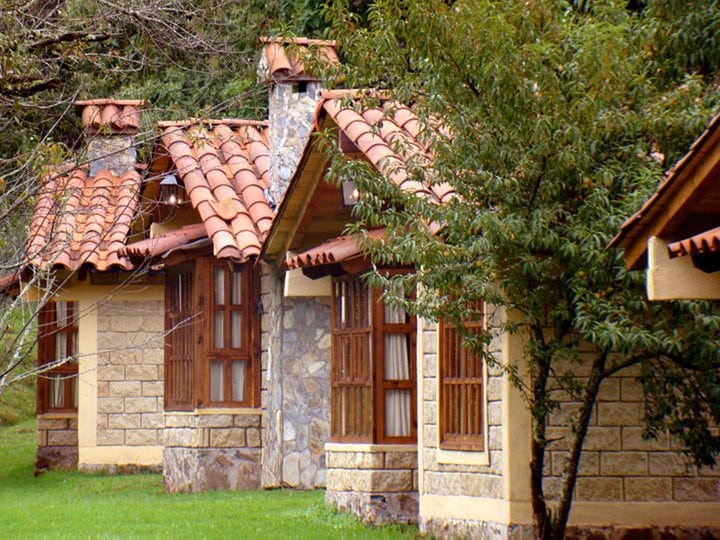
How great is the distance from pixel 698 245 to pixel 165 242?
11.4 metres

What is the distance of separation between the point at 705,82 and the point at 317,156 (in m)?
5.00

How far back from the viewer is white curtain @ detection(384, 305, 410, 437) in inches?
530

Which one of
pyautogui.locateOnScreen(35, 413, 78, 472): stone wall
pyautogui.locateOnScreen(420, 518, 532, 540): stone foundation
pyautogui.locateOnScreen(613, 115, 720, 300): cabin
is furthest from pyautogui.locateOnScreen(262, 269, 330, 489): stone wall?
pyautogui.locateOnScreen(613, 115, 720, 300): cabin

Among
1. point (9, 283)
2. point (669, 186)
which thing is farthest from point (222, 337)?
point (669, 186)

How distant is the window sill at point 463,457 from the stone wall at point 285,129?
20.3 feet

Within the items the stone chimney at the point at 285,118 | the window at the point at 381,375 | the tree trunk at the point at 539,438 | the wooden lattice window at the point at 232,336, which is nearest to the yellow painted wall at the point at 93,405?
the wooden lattice window at the point at 232,336

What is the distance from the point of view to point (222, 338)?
56.8ft

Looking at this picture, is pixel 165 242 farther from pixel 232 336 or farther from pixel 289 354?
pixel 289 354

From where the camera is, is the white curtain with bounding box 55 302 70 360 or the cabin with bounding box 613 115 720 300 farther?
Result: the white curtain with bounding box 55 302 70 360

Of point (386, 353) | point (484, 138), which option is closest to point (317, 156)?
point (386, 353)

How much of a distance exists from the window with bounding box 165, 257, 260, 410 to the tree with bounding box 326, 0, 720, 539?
7.50 m

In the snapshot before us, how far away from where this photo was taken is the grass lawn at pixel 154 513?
1243 cm

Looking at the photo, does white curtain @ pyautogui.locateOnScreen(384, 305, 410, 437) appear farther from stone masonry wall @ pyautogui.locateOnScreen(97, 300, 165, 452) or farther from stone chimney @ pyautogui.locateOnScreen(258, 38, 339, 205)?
stone masonry wall @ pyautogui.locateOnScreen(97, 300, 165, 452)

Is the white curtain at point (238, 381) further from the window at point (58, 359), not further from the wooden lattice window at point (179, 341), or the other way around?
the window at point (58, 359)
